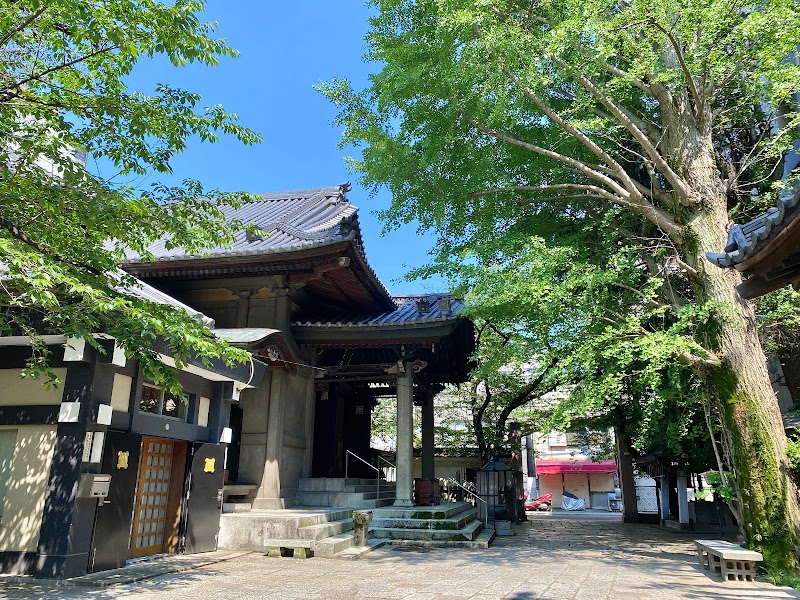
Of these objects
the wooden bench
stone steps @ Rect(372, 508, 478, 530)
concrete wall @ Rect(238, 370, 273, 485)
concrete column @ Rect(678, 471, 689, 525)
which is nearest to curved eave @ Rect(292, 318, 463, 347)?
concrete wall @ Rect(238, 370, 273, 485)

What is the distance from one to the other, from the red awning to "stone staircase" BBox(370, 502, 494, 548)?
88.1ft

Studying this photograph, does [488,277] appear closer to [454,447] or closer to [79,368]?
[79,368]

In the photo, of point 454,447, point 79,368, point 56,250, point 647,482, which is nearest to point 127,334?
point 56,250

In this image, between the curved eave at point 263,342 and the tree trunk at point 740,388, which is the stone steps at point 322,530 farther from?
the tree trunk at point 740,388

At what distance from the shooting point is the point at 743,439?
8148 millimetres

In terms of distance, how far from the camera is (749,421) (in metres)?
8.11

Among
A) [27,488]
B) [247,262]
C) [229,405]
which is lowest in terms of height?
[27,488]

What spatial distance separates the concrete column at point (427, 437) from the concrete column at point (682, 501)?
8003mm

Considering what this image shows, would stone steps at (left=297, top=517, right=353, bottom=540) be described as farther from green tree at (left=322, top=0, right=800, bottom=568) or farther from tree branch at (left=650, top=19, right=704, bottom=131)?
tree branch at (left=650, top=19, right=704, bottom=131)

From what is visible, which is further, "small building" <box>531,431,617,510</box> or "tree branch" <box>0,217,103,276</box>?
"small building" <box>531,431,617,510</box>

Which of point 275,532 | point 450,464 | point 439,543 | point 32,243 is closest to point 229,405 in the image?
point 275,532

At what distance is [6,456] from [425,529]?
25.5ft

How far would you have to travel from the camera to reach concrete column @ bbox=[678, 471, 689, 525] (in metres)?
16.9

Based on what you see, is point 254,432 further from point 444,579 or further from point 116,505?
point 444,579
